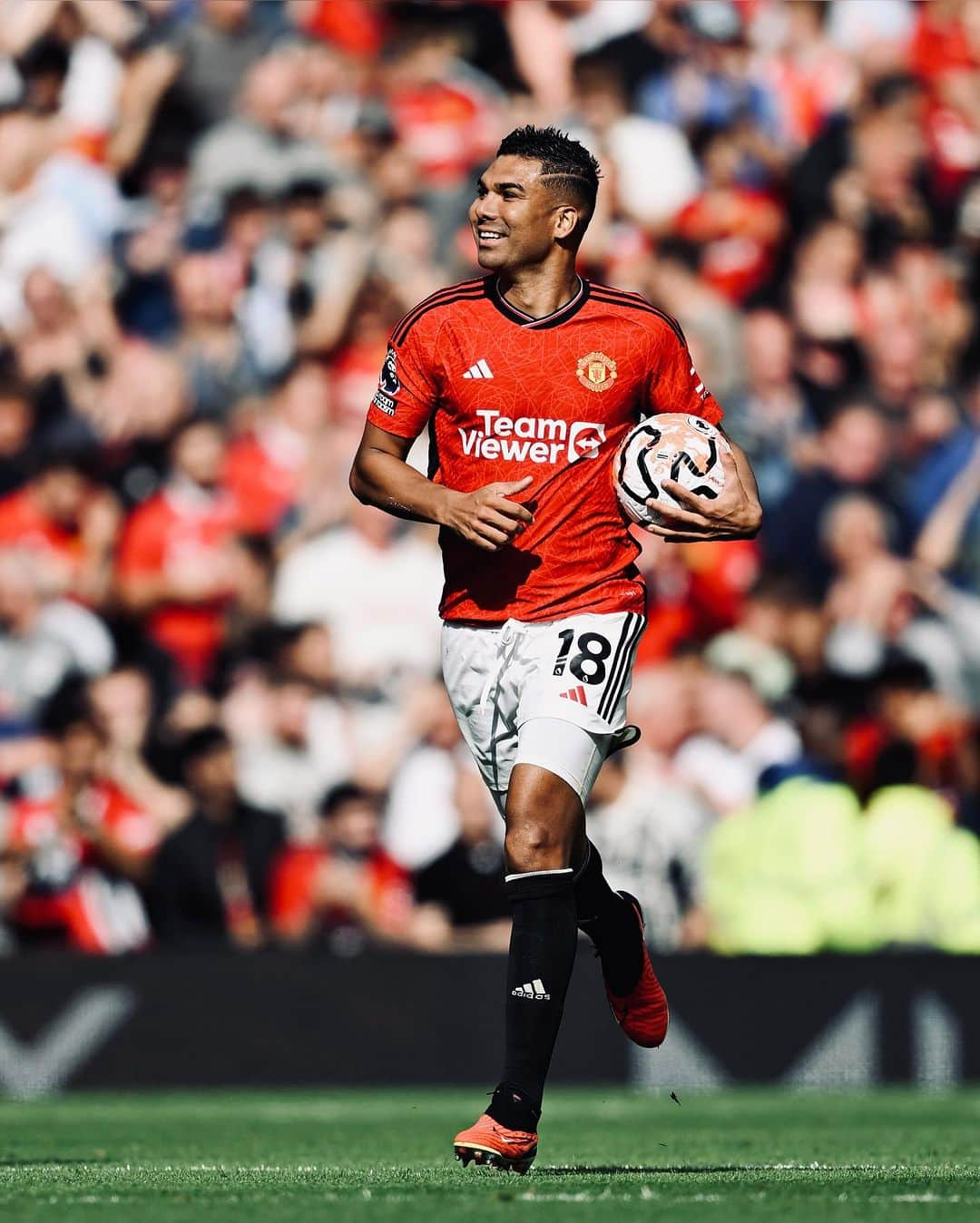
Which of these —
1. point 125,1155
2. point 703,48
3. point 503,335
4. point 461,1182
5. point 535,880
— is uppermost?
point 703,48

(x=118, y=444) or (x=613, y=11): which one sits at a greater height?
(x=613, y=11)

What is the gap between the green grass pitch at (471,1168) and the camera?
4258 millimetres

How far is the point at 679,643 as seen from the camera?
36.6 ft

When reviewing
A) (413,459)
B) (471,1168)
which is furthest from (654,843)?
(471,1168)

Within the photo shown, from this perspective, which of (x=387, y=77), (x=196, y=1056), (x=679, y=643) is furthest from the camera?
(x=387, y=77)

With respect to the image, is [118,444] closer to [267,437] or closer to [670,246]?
[267,437]

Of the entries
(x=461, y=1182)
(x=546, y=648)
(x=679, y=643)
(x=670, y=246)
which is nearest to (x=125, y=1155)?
(x=461, y=1182)

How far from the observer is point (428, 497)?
5254 mm

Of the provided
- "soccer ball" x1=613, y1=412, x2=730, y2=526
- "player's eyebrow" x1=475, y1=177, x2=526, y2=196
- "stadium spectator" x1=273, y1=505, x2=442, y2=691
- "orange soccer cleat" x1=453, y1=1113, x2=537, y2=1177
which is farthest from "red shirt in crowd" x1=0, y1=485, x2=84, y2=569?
"orange soccer cleat" x1=453, y1=1113, x2=537, y2=1177

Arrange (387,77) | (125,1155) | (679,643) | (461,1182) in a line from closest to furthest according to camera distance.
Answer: (461,1182)
(125,1155)
(679,643)
(387,77)

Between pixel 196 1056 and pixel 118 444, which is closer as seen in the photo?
pixel 196 1056

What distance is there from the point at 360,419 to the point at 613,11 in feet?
10.5

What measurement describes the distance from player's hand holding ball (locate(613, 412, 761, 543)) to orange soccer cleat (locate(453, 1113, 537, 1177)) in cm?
146

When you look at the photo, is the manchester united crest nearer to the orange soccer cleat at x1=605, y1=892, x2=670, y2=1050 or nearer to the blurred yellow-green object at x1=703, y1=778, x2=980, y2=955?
the orange soccer cleat at x1=605, y1=892, x2=670, y2=1050
